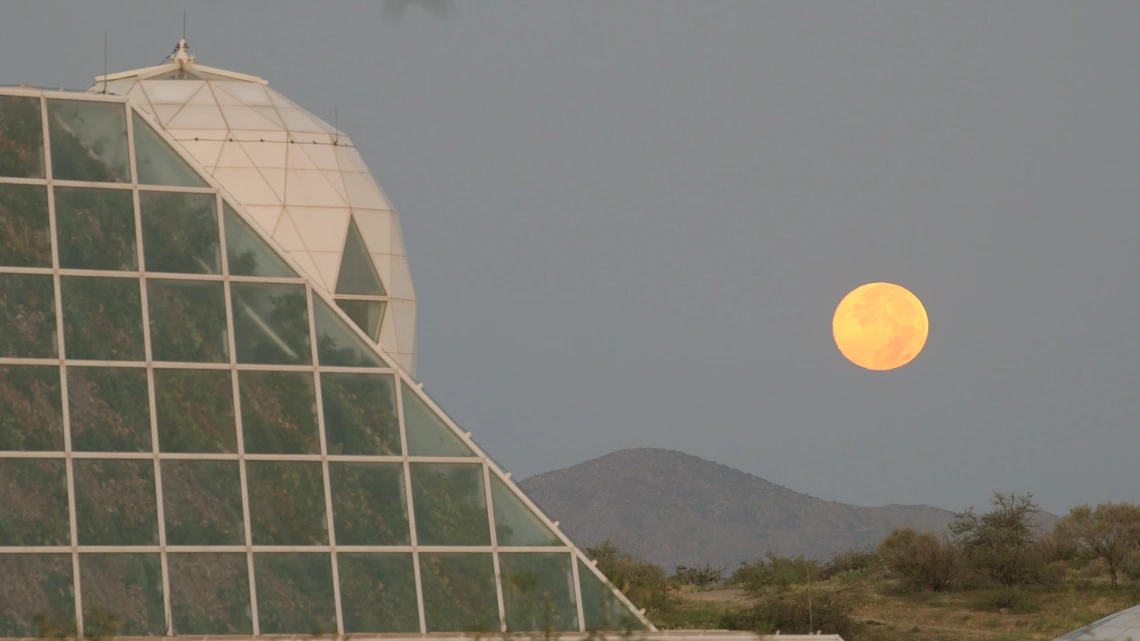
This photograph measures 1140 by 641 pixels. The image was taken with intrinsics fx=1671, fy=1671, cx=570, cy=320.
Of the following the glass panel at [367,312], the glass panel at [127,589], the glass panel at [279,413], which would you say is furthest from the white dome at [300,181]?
the glass panel at [127,589]

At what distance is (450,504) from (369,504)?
4.15 feet

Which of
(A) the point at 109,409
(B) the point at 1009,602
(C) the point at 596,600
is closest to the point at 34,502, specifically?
(A) the point at 109,409

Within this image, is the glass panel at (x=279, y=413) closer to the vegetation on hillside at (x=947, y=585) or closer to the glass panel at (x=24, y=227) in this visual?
the glass panel at (x=24, y=227)

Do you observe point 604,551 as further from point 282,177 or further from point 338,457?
point 338,457

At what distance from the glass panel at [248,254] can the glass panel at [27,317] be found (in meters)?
2.70

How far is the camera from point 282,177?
51.1m

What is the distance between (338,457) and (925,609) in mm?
41259

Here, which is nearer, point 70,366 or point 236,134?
point 70,366

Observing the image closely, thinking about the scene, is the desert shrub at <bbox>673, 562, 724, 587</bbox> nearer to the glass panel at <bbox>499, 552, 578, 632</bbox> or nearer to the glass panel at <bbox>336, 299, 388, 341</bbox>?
the glass panel at <bbox>336, 299, 388, 341</bbox>

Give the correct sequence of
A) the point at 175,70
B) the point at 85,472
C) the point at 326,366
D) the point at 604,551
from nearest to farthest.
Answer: the point at 85,472 → the point at 326,366 → the point at 175,70 → the point at 604,551

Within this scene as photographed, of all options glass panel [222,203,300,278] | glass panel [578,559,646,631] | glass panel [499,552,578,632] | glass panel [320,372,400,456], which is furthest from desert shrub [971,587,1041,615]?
glass panel [222,203,300,278]

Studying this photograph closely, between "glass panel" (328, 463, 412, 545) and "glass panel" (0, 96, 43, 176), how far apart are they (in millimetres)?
6329

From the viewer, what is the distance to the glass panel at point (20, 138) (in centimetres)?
2467

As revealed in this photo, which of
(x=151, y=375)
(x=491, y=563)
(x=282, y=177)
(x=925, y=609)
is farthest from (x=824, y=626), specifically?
(x=151, y=375)
